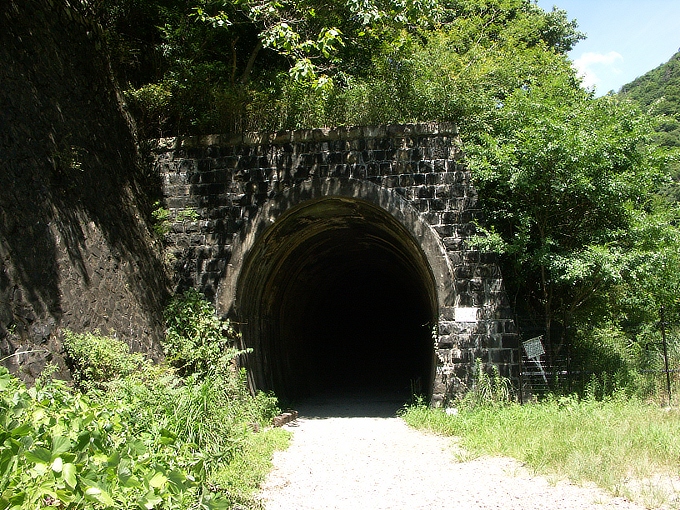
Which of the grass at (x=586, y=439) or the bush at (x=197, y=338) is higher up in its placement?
the bush at (x=197, y=338)

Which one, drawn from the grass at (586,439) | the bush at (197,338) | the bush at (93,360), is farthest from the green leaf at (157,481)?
the bush at (197,338)

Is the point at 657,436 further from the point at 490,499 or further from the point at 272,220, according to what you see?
the point at 272,220

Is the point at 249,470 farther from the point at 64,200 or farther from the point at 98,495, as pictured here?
the point at 64,200

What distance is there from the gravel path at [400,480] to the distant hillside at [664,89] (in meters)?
22.5

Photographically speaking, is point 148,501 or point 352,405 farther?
point 352,405

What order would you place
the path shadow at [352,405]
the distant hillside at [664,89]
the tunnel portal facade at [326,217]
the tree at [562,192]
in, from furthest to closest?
the distant hillside at [664,89] < the path shadow at [352,405] < the tunnel portal facade at [326,217] < the tree at [562,192]

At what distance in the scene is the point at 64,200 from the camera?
7609 mm

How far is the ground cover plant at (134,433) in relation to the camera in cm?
311

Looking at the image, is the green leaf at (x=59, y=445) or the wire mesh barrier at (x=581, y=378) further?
the wire mesh barrier at (x=581, y=378)

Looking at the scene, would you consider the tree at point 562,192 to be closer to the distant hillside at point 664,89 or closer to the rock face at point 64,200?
the rock face at point 64,200

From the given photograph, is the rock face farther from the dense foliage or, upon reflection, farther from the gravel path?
the gravel path

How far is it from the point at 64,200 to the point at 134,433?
3779 mm

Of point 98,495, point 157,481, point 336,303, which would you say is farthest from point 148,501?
point 336,303

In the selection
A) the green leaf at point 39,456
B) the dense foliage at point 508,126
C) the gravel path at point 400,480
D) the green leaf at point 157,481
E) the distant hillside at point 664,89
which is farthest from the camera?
the distant hillside at point 664,89
